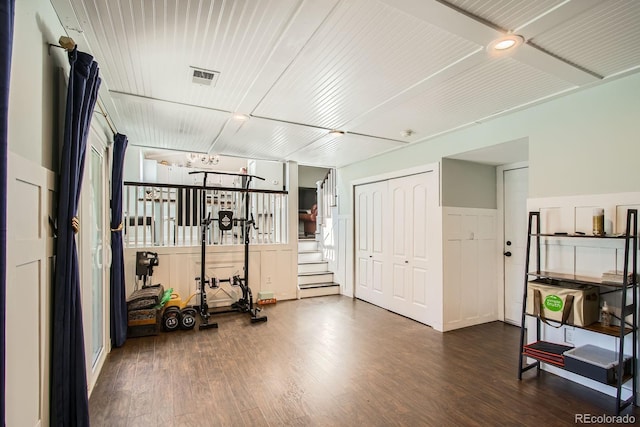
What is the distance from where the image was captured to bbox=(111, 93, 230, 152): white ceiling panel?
10.3ft

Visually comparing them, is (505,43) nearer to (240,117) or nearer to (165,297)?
(240,117)

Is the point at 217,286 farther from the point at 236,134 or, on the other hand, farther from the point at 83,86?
the point at 83,86

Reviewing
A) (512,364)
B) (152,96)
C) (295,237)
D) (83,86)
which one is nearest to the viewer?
(83,86)

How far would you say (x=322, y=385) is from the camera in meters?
2.74

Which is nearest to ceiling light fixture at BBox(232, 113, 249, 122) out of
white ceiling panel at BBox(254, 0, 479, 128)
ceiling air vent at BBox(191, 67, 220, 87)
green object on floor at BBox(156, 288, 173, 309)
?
white ceiling panel at BBox(254, 0, 479, 128)

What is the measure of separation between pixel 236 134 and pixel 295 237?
2.37m

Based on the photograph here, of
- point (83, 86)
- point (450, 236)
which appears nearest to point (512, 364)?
point (450, 236)

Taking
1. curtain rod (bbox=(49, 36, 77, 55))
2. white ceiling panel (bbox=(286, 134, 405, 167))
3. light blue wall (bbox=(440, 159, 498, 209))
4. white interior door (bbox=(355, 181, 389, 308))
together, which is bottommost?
white interior door (bbox=(355, 181, 389, 308))

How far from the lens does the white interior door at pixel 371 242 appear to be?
5.22 metres

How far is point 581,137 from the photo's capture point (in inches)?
111

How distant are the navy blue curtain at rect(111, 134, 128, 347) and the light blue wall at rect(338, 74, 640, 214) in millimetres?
4107

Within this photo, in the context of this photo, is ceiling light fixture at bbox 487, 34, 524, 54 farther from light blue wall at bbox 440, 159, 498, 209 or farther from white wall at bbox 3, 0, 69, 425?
white wall at bbox 3, 0, 69, 425

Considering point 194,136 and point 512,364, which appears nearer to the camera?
point 512,364

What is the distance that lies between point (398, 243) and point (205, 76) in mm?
3524
